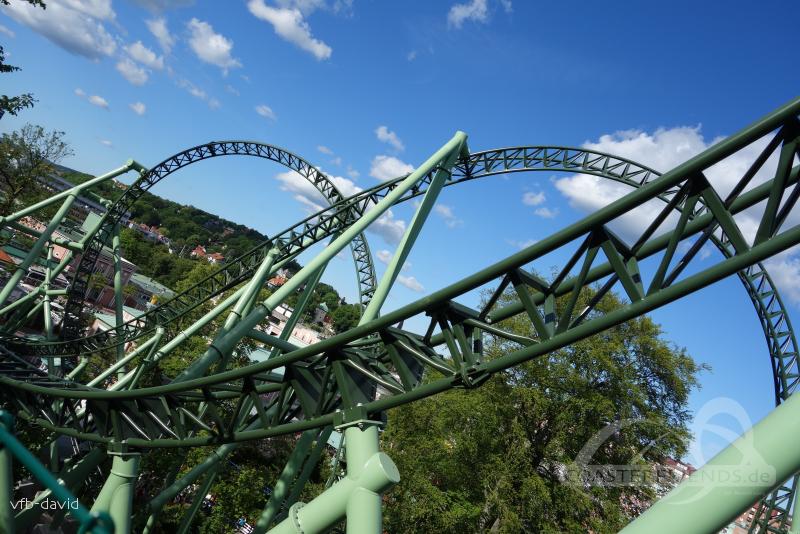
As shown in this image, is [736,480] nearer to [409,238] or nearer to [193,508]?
[409,238]

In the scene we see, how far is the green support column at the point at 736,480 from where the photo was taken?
1.84 m

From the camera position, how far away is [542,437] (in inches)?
635

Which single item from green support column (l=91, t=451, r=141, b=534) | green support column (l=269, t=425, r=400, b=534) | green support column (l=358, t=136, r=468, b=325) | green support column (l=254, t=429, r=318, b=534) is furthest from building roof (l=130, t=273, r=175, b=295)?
green support column (l=269, t=425, r=400, b=534)

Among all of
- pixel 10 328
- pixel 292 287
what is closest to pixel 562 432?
pixel 292 287

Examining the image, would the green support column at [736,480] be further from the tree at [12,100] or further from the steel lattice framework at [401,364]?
the tree at [12,100]

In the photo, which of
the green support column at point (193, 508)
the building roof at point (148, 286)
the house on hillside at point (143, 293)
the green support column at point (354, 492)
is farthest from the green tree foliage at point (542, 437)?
the building roof at point (148, 286)

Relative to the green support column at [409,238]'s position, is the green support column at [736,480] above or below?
below

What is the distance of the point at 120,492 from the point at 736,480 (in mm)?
4847

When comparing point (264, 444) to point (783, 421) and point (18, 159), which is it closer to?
point (18, 159)

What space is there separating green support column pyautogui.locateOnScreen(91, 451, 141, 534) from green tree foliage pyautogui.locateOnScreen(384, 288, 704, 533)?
1139cm

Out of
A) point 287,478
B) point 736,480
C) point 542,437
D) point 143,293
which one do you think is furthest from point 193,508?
point 143,293

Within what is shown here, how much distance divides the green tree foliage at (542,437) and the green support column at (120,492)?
37.4 ft

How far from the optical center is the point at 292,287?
21.6 ft

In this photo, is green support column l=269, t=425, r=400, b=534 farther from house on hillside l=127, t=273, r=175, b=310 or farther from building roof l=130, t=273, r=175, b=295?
building roof l=130, t=273, r=175, b=295
